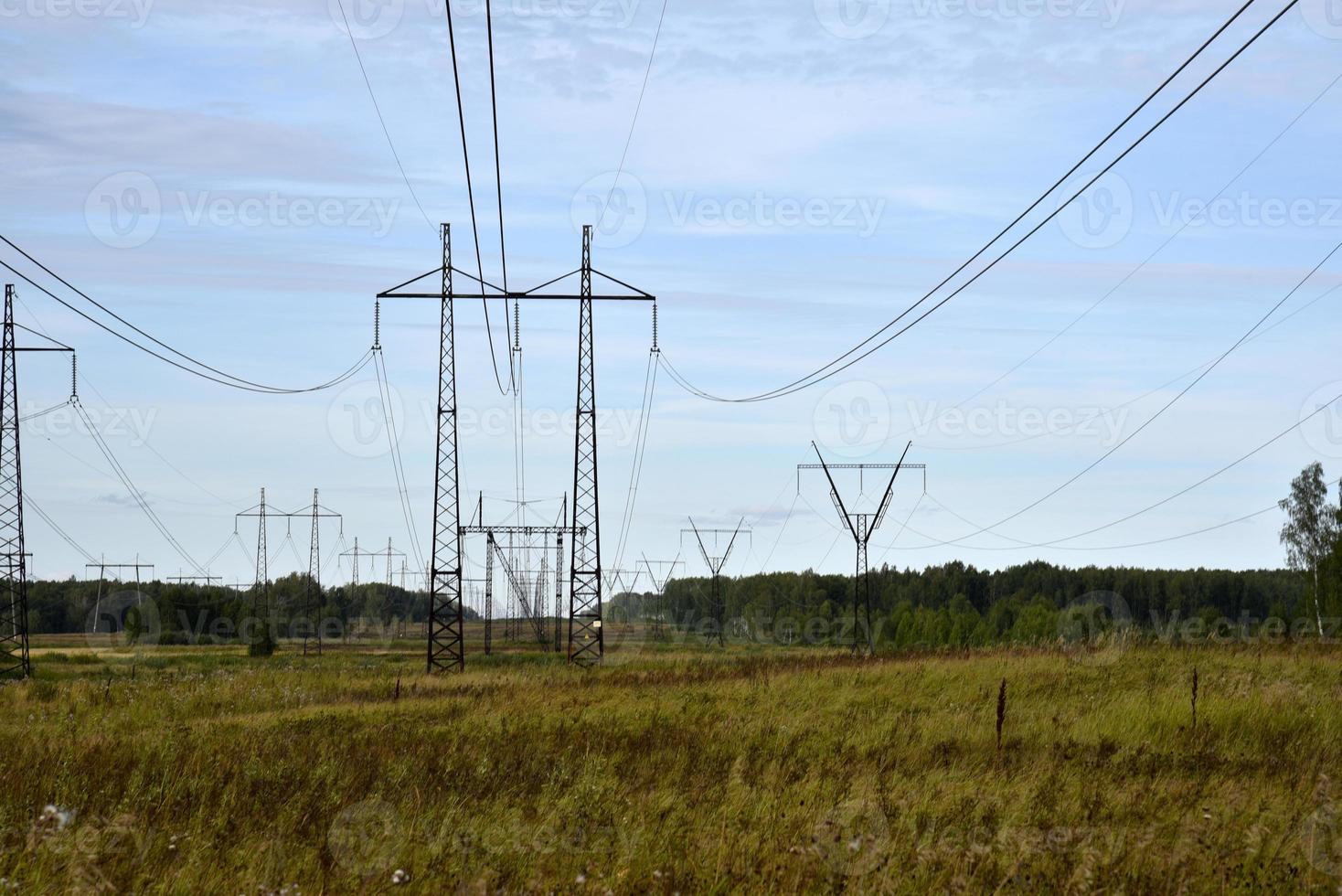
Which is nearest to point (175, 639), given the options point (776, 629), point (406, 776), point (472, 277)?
point (776, 629)

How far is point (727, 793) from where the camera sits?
10641 mm

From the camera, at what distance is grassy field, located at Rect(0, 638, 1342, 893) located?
25.8 feet

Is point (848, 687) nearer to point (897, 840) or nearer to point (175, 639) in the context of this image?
point (897, 840)

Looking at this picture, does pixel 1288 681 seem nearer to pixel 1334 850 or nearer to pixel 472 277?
pixel 1334 850

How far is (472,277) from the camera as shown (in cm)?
3011

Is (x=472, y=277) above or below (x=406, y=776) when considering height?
above

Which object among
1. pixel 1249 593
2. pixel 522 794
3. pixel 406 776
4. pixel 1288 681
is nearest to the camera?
pixel 522 794

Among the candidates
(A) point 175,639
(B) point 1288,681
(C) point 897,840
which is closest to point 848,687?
(B) point 1288,681

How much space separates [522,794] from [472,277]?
20.6m

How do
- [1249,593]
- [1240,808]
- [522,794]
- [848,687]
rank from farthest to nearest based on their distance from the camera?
[1249,593] < [848,687] < [522,794] < [1240,808]

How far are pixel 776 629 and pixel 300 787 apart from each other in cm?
10672

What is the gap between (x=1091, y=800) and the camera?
10.2 meters

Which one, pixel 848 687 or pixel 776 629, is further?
pixel 776 629

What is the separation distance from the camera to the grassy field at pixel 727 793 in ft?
25.8
